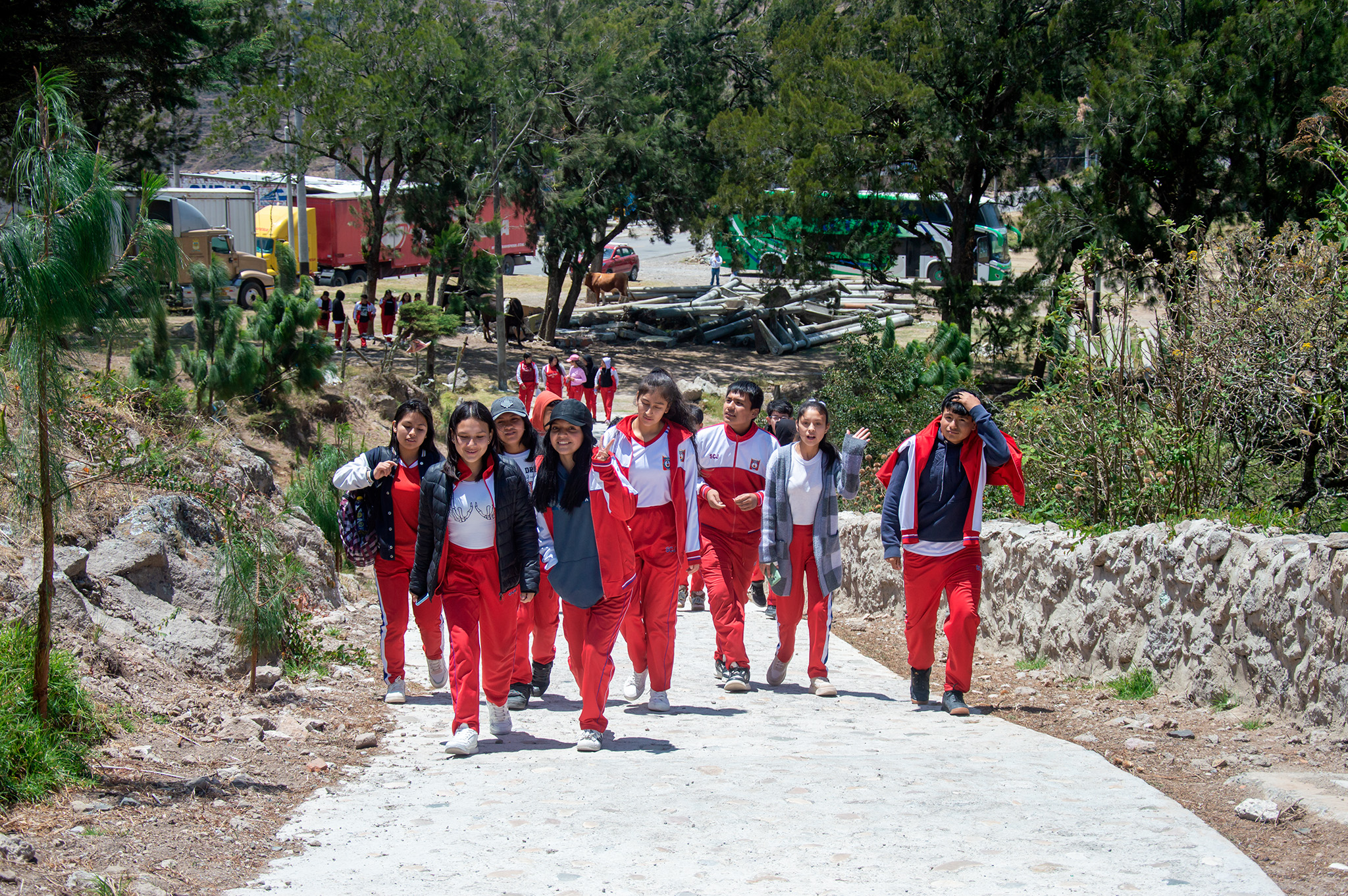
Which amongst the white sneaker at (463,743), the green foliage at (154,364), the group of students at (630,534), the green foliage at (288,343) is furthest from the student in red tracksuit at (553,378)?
the white sneaker at (463,743)

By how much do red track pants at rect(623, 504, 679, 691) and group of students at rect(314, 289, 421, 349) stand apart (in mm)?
17321

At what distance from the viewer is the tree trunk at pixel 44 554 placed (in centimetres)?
402

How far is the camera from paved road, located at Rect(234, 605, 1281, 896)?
340 cm

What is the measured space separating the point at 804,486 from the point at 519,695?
1.88 meters

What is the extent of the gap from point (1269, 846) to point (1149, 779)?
84 cm

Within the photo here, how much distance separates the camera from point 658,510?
5.68 meters

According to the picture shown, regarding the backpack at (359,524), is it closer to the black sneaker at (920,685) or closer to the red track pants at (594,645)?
the red track pants at (594,645)

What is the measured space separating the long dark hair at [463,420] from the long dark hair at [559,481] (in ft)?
0.82

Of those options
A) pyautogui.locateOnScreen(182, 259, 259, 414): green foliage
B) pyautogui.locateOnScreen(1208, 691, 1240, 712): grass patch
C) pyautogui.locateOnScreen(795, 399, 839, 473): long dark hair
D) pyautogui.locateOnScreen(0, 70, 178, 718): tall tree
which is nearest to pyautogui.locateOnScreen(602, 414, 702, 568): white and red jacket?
pyautogui.locateOnScreen(795, 399, 839, 473): long dark hair

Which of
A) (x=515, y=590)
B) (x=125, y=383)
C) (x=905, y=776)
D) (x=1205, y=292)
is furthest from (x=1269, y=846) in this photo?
(x=125, y=383)

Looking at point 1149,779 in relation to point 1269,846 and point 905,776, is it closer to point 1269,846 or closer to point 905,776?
point 1269,846

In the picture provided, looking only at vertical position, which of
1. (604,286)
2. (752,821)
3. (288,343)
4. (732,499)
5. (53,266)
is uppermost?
(604,286)

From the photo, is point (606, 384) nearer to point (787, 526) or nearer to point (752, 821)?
point (787, 526)

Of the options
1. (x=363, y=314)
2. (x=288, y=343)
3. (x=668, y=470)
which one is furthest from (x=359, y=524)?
(x=363, y=314)
